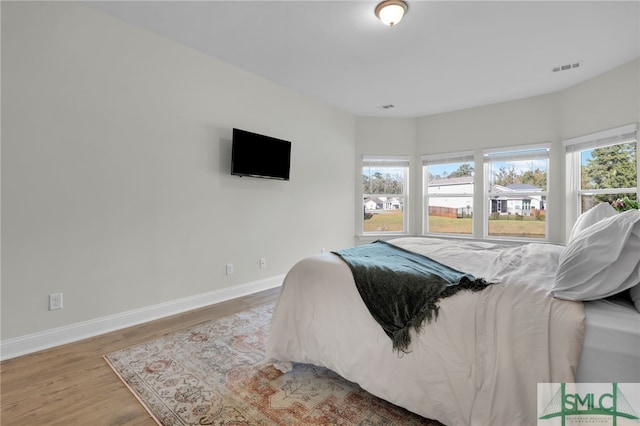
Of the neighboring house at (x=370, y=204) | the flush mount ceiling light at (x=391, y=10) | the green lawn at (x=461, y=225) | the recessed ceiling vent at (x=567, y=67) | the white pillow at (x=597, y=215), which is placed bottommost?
the green lawn at (x=461, y=225)

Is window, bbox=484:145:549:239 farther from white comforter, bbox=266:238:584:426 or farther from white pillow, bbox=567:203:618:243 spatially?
white comforter, bbox=266:238:584:426

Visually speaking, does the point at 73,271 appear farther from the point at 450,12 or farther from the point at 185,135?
the point at 450,12

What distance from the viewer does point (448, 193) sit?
5.16m

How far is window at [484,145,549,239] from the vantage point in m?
4.42

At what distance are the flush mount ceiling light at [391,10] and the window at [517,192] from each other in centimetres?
316

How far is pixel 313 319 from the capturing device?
6.18ft

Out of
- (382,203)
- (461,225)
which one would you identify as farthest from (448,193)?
(382,203)

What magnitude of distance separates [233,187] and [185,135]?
0.76m

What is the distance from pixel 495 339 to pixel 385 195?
4.26 m

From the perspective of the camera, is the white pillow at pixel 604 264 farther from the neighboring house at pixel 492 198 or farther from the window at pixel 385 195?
the window at pixel 385 195

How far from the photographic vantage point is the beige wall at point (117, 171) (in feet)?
7.25

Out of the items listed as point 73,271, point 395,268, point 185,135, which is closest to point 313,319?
point 395,268

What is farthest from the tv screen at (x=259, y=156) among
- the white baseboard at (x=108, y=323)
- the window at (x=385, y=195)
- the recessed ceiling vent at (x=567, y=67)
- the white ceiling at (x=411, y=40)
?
the recessed ceiling vent at (x=567, y=67)

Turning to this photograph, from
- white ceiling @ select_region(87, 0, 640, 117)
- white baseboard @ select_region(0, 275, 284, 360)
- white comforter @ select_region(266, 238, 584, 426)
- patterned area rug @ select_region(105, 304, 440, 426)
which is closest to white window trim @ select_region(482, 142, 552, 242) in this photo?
white ceiling @ select_region(87, 0, 640, 117)
